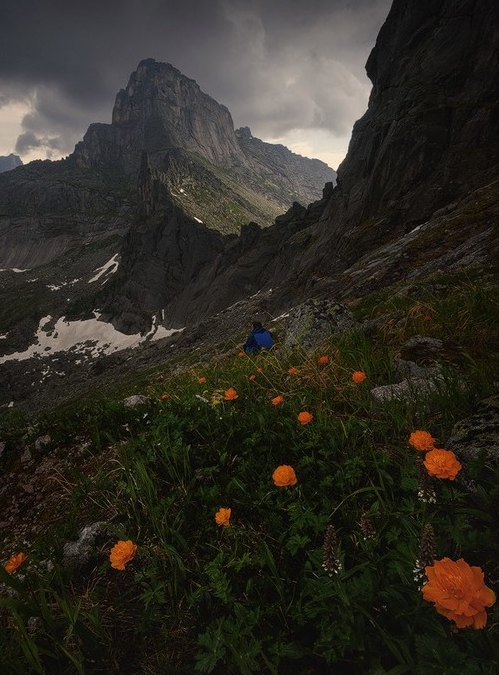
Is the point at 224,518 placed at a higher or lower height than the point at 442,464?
lower

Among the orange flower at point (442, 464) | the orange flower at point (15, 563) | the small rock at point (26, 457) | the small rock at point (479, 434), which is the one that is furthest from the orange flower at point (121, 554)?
the small rock at point (26, 457)

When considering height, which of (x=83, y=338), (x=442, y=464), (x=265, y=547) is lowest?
(x=265, y=547)

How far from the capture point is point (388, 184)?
1661 inches

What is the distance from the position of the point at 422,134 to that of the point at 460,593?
50.5m

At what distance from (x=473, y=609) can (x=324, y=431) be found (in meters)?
1.73

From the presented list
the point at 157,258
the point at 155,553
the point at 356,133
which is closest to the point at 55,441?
the point at 155,553

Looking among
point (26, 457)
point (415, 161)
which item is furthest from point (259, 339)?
point (415, 161)

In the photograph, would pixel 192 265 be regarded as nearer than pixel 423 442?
No

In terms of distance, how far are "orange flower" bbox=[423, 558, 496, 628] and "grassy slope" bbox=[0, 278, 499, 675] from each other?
0.58 feet

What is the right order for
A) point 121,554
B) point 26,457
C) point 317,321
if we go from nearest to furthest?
point 121,554 < point 26,457 < point 317,321

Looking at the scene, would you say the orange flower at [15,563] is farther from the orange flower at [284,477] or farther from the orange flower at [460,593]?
the orange flower at [460,593]

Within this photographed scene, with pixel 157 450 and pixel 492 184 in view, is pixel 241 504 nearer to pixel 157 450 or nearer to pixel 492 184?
pixel 157 450

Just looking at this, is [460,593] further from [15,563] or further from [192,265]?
[192,265]

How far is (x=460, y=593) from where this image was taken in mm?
1106
